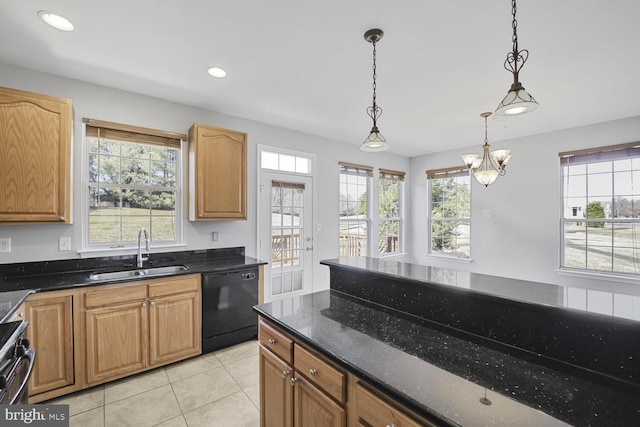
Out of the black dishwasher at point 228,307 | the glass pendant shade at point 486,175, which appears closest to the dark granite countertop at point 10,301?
the black dishwasher at point 228,307

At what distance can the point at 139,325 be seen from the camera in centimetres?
253

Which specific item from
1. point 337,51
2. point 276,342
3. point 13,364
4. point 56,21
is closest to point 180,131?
point 56,21

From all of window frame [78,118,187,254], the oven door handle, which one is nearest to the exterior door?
window frame [78,118,187,254]

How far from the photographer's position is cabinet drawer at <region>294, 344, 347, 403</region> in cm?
119

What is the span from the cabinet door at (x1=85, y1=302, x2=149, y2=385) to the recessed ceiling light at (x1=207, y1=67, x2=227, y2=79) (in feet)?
7.01

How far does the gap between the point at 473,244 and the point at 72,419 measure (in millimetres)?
5497

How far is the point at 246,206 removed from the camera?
3463 millimetres

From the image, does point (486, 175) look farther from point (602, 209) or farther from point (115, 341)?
point (115, 341)

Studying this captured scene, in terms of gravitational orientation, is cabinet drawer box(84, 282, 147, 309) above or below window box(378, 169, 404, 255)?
below

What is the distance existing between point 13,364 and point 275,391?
48.4 inches

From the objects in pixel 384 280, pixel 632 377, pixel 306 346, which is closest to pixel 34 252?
pixel 306 346

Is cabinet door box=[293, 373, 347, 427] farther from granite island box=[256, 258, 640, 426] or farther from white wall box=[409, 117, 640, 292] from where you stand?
white wall box=[409, 117, 640, 292]

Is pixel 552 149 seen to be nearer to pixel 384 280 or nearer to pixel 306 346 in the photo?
pixel 384 280

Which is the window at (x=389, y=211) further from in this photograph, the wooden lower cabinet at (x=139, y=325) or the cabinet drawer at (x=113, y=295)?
the cabinet drawer at (x=113, y=295)
